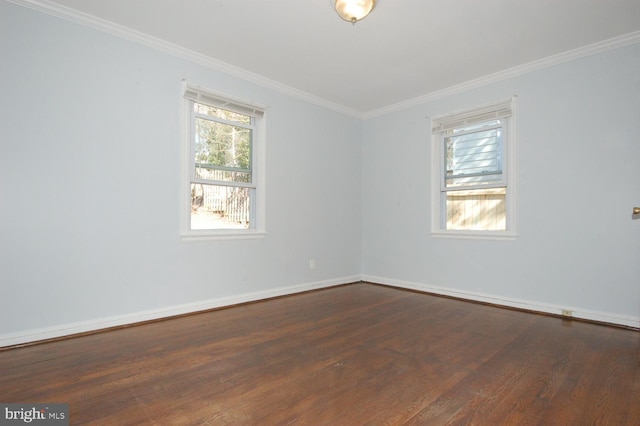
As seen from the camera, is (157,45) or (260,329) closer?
(260,329)

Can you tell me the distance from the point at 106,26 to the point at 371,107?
344cm

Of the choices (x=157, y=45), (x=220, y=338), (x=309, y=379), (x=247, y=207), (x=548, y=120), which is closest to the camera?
(x=309, y=379)

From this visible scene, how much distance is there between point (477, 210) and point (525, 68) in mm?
1669

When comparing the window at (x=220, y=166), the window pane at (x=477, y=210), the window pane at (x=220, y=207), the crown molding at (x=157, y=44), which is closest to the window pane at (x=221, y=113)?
the window at (x=220, y=166)

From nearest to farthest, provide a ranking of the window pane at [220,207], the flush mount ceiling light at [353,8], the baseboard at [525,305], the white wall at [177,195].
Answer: the flush mount ceiling light at [353,8] < the white wall at [177,195] < the baseboard at [525,305] < the window pane at [220,207]

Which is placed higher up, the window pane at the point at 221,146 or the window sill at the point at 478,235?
the window pane at the point at 221,146

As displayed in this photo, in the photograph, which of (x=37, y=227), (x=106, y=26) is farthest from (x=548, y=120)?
(x=37, y=227)

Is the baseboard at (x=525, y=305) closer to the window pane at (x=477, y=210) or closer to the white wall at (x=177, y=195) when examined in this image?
the white wall at (x=177, y=195)

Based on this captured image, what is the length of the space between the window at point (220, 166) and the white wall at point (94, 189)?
136 mm

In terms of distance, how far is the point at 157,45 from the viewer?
3260 mm

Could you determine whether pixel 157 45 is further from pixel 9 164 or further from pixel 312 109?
pixel 312 109

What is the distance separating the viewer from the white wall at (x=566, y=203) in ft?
10.2

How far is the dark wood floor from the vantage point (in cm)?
169

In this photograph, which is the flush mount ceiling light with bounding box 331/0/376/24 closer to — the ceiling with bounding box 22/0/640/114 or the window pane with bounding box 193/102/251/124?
the ceiling with bounding box 22/0/640/114
